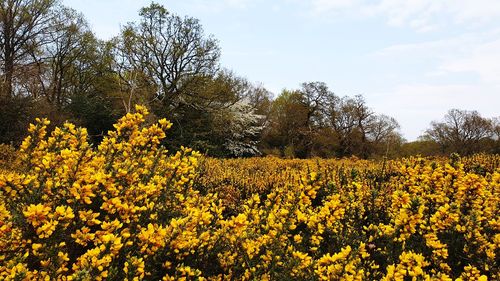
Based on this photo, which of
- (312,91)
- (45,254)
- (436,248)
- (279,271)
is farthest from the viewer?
(312,91)

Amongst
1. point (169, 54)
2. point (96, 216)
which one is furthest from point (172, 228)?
point (169, 54)

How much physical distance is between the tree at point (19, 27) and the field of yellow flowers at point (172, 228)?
21.5 meters

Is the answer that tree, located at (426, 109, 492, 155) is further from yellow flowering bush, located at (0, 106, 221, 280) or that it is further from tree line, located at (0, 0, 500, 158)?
yellow flowering bush, located at (0, 106, 221, 280)

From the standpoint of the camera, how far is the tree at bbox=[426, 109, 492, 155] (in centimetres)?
3706

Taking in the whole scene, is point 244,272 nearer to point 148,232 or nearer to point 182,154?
point 148,232

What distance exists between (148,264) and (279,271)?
93 cm

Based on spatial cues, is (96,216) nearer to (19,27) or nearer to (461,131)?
(19,27)

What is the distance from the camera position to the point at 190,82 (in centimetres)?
2572

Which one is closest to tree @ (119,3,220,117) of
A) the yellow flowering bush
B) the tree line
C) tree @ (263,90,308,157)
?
the tree line

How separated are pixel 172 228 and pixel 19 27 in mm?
25017

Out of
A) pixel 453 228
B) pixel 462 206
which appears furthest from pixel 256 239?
pixel 462 206

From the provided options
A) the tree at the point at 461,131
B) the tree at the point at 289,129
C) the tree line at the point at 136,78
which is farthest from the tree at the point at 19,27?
the tree at the point at 461,131

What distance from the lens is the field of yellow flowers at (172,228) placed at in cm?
223

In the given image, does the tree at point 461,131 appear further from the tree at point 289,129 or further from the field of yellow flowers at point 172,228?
the field of yellow flowers at point 172,228
